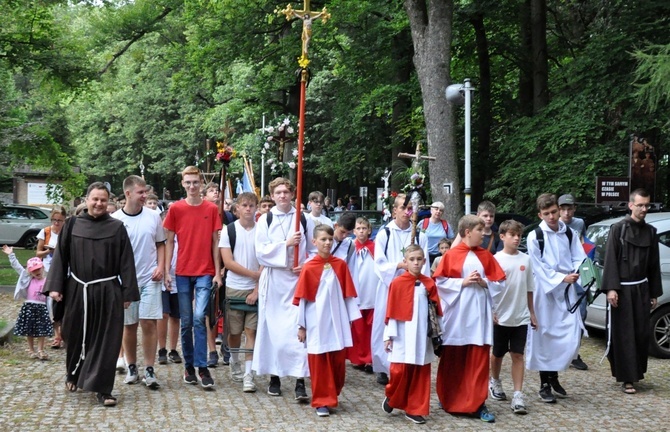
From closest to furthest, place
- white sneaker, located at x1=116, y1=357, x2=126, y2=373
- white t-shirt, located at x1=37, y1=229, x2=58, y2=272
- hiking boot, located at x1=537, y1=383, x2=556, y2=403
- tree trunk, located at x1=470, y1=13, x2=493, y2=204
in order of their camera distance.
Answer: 1. hiking boot, located at x1=537, y1=383, x2=556, y2=403
2. white sneaker, located at x1=116, y1=357, x2=126, y2=373
3. white t-shirt, located at x1=37, y1=229, x2=58, y2=272
4. tree trunk, located at x1=470, y1=13, x2=493, y2=204

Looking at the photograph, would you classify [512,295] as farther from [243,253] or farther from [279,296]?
[243,253]

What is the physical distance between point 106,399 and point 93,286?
103cm

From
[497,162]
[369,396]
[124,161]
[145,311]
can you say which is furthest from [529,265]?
[124,161]

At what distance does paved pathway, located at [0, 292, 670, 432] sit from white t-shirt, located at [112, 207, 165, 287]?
112cm

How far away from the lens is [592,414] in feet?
27.6

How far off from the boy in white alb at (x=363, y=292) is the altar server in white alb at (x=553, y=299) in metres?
1.97

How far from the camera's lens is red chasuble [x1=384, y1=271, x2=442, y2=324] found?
814 cm

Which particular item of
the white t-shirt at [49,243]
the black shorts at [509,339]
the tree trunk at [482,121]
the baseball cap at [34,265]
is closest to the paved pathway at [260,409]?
the black shorts at [509,339]

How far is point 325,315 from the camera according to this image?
8.42 meters

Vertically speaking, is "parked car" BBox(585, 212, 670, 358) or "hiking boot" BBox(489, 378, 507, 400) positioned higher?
"parked car" BBox(585, 212, 670, 358)

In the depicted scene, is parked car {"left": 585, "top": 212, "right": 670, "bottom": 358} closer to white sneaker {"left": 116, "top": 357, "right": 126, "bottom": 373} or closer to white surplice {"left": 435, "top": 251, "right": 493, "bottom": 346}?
white surplice {"left": 435, "top": 251, "right": 493, "bottom": 346}

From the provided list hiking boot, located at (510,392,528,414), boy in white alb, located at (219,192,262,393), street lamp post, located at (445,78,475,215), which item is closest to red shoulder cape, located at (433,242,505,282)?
hiking boot, located at (510,392,528,414)

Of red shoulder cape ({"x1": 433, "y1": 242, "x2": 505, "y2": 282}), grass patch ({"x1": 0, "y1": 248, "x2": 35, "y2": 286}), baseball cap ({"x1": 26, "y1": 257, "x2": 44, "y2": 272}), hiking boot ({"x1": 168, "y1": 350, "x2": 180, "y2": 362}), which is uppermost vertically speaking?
red shoulder cape ({"x1": 433, "y1": 242, "x2": 505, "y2": 282})

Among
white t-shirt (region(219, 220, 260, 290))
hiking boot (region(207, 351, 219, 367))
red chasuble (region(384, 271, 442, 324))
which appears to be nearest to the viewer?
red chasuble (region(384, 271, 442, 324))
